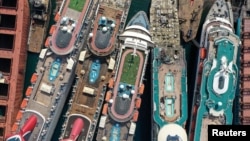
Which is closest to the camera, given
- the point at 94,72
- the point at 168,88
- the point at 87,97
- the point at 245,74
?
the point at 87,97

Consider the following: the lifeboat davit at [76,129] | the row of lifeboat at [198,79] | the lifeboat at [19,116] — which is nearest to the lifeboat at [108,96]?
the lifeboat davit at [76,129]

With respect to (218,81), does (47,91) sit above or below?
below

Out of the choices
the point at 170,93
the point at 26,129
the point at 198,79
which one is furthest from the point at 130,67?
the point at 26,129

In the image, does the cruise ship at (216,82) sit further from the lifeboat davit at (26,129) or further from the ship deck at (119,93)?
the lifeboat davit at (26,129)


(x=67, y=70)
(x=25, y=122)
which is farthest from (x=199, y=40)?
(x=25, y=122)

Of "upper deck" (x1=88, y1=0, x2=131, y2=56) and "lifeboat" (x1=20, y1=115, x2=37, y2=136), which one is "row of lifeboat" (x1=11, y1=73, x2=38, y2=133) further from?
"upper deck" (x1=88, y1=0, x2=131, y2=56)

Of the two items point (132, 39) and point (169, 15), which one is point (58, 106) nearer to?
point (132, 39)

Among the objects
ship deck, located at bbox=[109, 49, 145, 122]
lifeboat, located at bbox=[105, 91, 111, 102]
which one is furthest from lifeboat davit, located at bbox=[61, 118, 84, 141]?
lifeboat, located at bbox=[105, 91, 111, 102]

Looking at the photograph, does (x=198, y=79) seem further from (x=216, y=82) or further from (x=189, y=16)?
(x=189, y=16)
